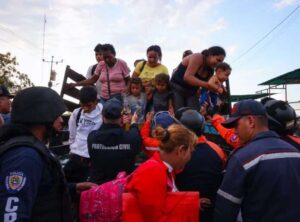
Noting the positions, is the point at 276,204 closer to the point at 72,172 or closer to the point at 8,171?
the point at 8,171

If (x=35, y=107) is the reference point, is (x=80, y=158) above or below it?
below

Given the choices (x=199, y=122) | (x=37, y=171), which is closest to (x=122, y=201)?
(x=37, y=171)

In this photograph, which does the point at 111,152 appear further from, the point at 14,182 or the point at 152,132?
the point at 14,182

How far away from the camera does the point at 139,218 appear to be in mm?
2572

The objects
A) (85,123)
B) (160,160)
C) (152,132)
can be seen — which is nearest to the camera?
(160,160)

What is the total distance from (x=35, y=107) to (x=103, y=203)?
0.88m

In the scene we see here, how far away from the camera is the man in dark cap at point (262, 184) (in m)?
2.72

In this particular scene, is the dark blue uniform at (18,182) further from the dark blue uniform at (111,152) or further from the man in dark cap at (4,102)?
the man in dark cap at (4,102)

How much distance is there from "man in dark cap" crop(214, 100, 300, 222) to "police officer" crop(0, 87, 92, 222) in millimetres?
1296

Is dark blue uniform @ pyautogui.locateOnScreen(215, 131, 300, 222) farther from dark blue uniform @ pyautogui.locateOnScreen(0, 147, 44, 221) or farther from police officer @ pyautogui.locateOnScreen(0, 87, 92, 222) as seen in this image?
dark blue uniform @ pyautogui.locateOnScreen(0, 147, 44, 221)

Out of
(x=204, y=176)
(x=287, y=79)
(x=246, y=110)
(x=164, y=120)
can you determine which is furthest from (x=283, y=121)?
(x=287, y=79)

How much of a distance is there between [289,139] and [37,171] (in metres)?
2.64

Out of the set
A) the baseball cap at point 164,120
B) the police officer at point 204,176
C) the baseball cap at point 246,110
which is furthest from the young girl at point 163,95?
the baseball cap at point 246,110

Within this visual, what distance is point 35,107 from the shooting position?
222cm
